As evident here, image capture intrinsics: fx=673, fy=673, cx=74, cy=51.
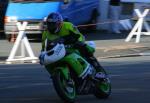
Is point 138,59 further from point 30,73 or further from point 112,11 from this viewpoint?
point 112,11

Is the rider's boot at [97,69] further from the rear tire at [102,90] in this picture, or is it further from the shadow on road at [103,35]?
the shadow on road at [103,35]

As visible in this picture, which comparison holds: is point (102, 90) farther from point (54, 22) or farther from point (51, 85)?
point (51, 85)

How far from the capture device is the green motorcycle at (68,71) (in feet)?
33.3

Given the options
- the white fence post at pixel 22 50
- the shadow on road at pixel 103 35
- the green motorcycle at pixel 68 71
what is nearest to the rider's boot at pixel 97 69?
the green motorcycle at pixel 68 71

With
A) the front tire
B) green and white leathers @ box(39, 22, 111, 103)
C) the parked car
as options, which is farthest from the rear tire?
the parked car

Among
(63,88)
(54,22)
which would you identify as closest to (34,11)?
(54,22)

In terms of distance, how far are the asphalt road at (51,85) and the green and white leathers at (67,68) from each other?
1.20 ft

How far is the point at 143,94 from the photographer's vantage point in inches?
463

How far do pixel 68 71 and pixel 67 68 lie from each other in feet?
0.17

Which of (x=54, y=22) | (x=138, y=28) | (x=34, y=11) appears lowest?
(x=138, y=28)

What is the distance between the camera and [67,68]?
10328 mm

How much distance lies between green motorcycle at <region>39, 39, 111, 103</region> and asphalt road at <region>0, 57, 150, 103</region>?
0.34m

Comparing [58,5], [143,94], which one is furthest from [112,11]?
[143,94]

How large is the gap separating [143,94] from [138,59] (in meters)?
8.69
